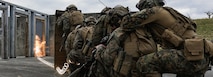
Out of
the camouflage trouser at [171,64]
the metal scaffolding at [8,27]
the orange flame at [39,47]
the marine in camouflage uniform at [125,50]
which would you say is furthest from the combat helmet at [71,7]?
the orange flame at [39,47]

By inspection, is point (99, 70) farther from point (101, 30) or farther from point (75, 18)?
point (75, 18)

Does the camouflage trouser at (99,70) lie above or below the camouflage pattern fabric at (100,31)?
below

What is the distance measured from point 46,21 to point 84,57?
15.8 metres

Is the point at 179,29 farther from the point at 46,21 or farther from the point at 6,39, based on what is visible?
the point at 46,21

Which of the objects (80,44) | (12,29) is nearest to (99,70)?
(80,44)

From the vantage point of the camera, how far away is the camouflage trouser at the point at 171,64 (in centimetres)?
426

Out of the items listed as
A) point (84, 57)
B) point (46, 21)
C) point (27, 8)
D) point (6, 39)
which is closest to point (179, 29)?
point (84, 57)

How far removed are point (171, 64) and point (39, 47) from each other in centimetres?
1818

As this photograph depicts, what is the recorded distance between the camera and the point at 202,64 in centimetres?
430

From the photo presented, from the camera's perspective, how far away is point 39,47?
71.6 ft

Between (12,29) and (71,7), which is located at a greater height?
(71,7)

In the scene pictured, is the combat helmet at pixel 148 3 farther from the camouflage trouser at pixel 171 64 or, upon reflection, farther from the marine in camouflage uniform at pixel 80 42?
the marine in camouflage uniform at pixel 80 42

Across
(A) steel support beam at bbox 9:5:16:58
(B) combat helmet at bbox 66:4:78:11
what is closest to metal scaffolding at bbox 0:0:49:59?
(A) steel support beam at bbox 9:5:16:58

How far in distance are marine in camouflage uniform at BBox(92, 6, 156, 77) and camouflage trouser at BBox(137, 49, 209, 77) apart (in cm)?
16
